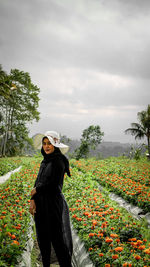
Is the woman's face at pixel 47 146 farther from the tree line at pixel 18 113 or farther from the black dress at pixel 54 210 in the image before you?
the tree line at pixel 18 113

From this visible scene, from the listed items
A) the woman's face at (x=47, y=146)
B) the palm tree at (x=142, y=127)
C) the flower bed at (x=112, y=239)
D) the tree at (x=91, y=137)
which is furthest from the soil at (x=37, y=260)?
the tree at (x=91, y=137)

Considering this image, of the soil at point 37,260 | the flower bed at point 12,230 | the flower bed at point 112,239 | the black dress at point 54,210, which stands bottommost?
the soil at point 37,260

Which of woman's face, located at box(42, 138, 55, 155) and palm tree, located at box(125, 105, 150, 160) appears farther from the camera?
palm tree, located at box(125, 105, 150, 160)

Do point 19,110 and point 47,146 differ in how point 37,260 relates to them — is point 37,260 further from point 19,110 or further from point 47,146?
point 19,110

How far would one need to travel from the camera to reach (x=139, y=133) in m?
17.3

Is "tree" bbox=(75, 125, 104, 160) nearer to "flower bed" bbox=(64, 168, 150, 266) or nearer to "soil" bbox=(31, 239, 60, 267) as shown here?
"flower bed" bbox=(64, 168, 150, 266)

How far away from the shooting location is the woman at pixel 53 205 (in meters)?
2.43

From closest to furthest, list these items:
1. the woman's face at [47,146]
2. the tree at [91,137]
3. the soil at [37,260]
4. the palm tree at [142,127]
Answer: the woman's face at [47,146] < the soil at [37,260] < the palm tree at [142,127] < the tree at [91,137]

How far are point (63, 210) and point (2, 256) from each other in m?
0.94

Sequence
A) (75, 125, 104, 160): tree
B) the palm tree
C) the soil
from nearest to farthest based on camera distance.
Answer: the soil → the palm tree → (75, 125, 104, 160): tree

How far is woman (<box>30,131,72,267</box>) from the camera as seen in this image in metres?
2.43

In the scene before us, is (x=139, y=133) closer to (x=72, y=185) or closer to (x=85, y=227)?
(x=72, y=185)

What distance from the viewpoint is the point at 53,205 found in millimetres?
2477

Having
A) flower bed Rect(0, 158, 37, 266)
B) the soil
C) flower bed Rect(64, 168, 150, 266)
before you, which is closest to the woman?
flower bed Rect(0, 158, 37, 266)
